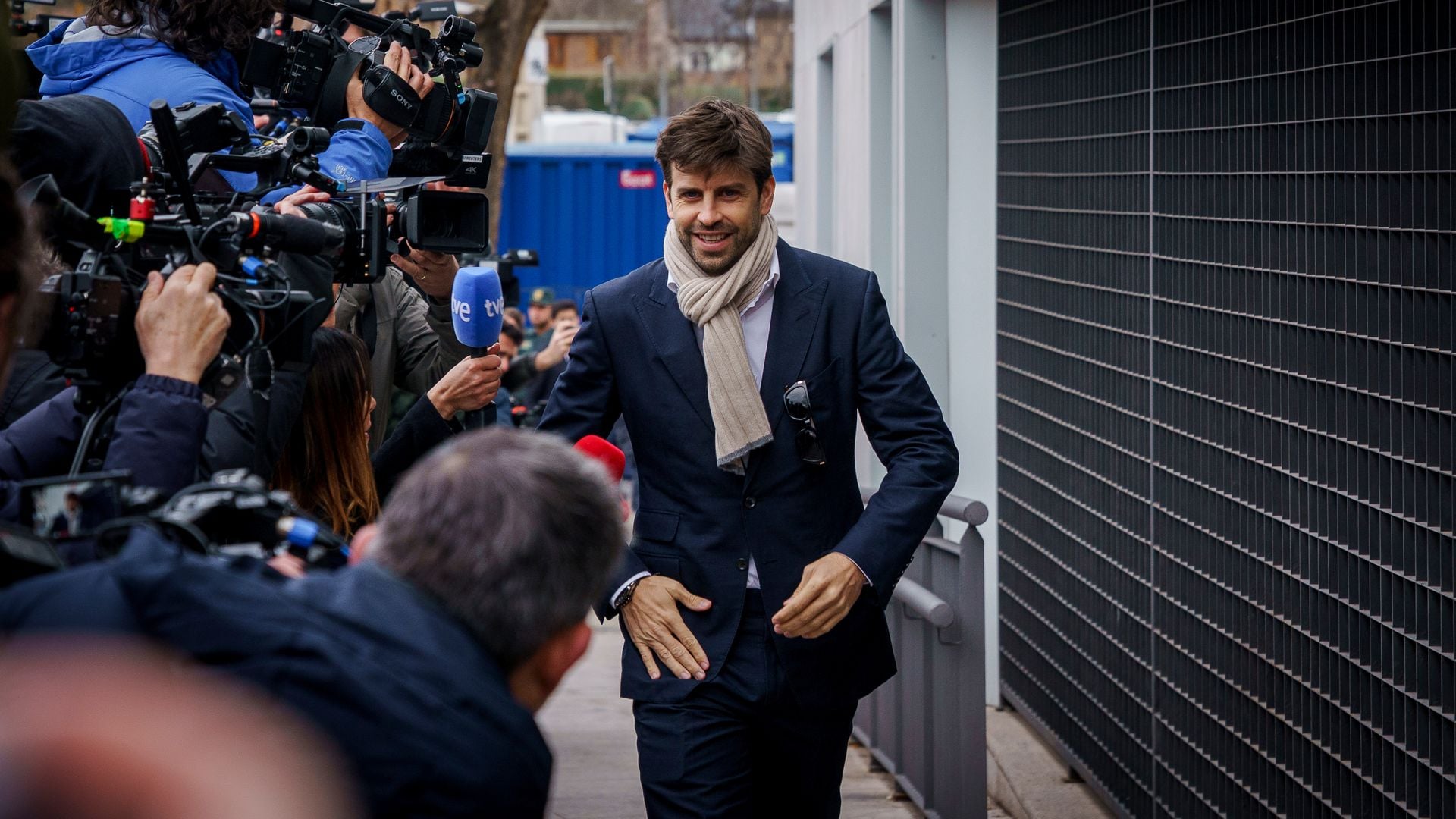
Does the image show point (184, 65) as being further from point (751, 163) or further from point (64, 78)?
point (751, 163)

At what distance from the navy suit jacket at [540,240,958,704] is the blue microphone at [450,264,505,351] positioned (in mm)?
312

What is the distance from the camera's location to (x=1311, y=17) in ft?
13.3

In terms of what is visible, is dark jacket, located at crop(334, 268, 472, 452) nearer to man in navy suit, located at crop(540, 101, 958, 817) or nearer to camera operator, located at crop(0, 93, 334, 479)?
man in navy suit, located at crop(540, 101, 958, 817)

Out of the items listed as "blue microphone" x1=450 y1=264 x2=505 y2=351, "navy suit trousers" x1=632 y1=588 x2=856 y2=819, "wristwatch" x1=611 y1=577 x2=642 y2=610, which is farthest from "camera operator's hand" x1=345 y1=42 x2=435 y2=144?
"navy suit trousers" x1=632 y1=588 x2=856 y2=819

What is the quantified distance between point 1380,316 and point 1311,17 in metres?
0.77

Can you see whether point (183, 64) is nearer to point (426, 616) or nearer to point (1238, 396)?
point (426, 616)

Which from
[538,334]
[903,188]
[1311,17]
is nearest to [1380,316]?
[1311,17]

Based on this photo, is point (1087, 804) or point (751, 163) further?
point (1087, 804)

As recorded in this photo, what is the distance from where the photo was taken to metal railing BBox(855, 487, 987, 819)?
212 inches

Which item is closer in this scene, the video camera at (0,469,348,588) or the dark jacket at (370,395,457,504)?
the video camera at (0,469,348,588)

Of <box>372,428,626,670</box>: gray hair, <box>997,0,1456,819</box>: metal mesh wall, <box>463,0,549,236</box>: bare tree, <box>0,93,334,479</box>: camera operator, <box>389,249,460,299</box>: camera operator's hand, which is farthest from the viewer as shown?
<box>463,0,549,236</box>: bare tree

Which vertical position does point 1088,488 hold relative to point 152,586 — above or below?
below

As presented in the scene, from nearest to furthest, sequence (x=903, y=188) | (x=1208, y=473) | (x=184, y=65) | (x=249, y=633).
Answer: (x=249, y=633) < (x=184, y=65) < (x=1208, y=473) < (x=903, y=188)

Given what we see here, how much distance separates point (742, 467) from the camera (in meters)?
4.01
